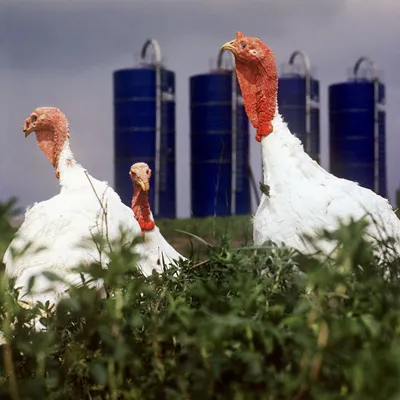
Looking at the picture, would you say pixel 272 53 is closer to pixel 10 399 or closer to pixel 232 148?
pixel 10 399

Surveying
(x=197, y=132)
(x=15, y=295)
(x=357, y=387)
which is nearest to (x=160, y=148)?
(x=197, y=132)

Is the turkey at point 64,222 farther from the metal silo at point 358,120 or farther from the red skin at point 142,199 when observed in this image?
the metal silo at point 358,120

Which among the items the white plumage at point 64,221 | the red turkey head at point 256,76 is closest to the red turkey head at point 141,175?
the white plumage at point 64,221

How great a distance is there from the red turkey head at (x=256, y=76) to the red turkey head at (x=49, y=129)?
2.02 m

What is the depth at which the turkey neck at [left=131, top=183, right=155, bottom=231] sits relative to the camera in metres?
6.39

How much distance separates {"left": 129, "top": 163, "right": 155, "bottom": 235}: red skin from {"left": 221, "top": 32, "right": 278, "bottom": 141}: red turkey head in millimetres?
2256

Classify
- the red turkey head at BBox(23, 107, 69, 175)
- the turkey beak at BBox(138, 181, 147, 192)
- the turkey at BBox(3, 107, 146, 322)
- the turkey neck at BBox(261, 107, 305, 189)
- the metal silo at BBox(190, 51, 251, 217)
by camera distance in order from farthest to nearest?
1. the metal silo at BBox(190, 51, 251, 217)
2. the turkey beak at BBox(138, 181, 147, 192)
3. the red turkey head at BBox(23, 107, 69, 175)
4. the turkey at BBox(3, 107, 146, 322)
5. the turkey neck at BBox(261, 107, 305, 189)

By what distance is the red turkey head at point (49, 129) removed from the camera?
19.6 ft

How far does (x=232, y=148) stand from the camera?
10273mm

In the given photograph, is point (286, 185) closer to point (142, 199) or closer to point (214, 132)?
point (142, 199)

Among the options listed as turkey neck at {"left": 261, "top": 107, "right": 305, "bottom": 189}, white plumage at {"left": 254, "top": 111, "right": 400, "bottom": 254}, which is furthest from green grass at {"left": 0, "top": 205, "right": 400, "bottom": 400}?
turkey neck at {"left": 261, "top": 107, "right": 305, "bottom": 189}

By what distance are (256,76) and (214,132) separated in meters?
6.74

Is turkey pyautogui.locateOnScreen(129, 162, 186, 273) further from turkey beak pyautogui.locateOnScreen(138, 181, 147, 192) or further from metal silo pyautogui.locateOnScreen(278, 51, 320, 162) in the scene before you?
metal silo pyautogui.locateOnScreen(278, 51, 320, 162)

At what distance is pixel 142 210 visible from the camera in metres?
6.57
